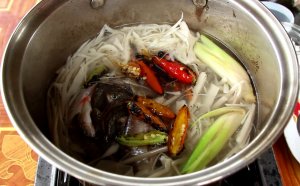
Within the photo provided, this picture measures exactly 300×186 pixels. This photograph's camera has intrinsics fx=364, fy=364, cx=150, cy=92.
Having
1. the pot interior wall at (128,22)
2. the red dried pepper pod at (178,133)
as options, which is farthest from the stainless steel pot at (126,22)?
the red dried pepper pod at (178,133)

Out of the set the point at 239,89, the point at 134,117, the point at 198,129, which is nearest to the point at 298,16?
the point at 239,89

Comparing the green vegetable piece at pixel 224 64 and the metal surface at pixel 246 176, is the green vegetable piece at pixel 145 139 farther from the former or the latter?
the green vegetable piece at pixel 224 64

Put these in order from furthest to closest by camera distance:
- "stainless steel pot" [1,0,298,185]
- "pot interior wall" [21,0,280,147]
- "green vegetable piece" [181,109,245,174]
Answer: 1. "pot interior wall" [21,0,280,147]
2. "green vegetable piece" [181,109,245,174]
3. "stainless steel pot" [1,0,298,185]

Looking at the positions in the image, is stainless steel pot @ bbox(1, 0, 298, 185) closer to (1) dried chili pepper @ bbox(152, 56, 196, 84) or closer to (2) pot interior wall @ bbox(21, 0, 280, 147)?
(2) pot interior wall @ bbox(21, 0, 280, 147)

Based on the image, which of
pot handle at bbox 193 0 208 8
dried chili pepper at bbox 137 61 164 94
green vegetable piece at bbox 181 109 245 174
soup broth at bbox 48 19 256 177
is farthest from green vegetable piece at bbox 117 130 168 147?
pot handle at bbox 193 0 208 8

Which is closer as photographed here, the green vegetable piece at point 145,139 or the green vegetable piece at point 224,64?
the green vegetable piece at point 145,139

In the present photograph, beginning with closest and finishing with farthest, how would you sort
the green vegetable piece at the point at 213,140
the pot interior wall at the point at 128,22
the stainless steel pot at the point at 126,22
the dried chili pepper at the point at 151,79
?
1. the stainless steel pot at the point at 126,22
2. the green vegetable piece at the point at 213,140
3. the pot interior wall at the point at 128,22
4. the dried chili pepper at the point at 151,79

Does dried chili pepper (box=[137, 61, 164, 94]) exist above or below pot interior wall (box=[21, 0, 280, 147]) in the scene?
below

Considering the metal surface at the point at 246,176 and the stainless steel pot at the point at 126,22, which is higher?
the stainless steel pot at the point at 126,22
